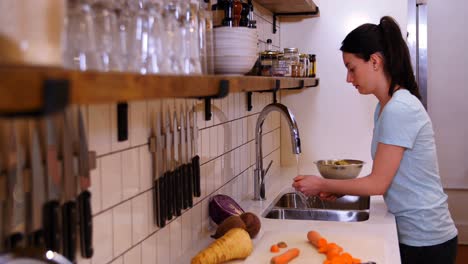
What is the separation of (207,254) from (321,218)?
2.88ft

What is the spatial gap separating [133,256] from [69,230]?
0.35 m

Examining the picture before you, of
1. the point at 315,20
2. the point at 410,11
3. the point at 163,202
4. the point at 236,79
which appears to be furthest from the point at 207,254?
the point at 410,11

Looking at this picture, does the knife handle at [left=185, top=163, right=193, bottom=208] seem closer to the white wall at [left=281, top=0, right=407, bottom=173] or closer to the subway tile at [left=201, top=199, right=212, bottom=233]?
the subway tile at [left=201, top=199, right=212, bottom=233]

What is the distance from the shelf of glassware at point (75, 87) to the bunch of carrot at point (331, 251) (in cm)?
75

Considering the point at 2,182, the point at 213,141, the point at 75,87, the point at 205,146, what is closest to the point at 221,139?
the point at 213,141

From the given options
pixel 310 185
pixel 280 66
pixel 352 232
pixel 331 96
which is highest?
pixel 280 66

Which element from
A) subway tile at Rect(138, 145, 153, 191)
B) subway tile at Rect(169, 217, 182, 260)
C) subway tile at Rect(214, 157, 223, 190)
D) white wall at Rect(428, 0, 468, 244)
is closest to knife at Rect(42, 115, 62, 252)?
subway tile at Rect(138, 145, 153, 191)

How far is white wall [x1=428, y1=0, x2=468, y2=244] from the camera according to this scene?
166 inches

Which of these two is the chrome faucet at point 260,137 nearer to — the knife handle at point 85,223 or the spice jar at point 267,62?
the spice jar at point 267,62

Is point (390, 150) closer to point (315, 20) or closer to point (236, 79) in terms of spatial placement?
point (236, 79)

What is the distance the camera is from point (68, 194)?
983 millimetres

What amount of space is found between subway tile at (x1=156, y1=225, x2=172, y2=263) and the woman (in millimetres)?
760

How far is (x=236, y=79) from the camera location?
1188mm

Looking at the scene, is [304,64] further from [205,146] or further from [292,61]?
[205,146]
